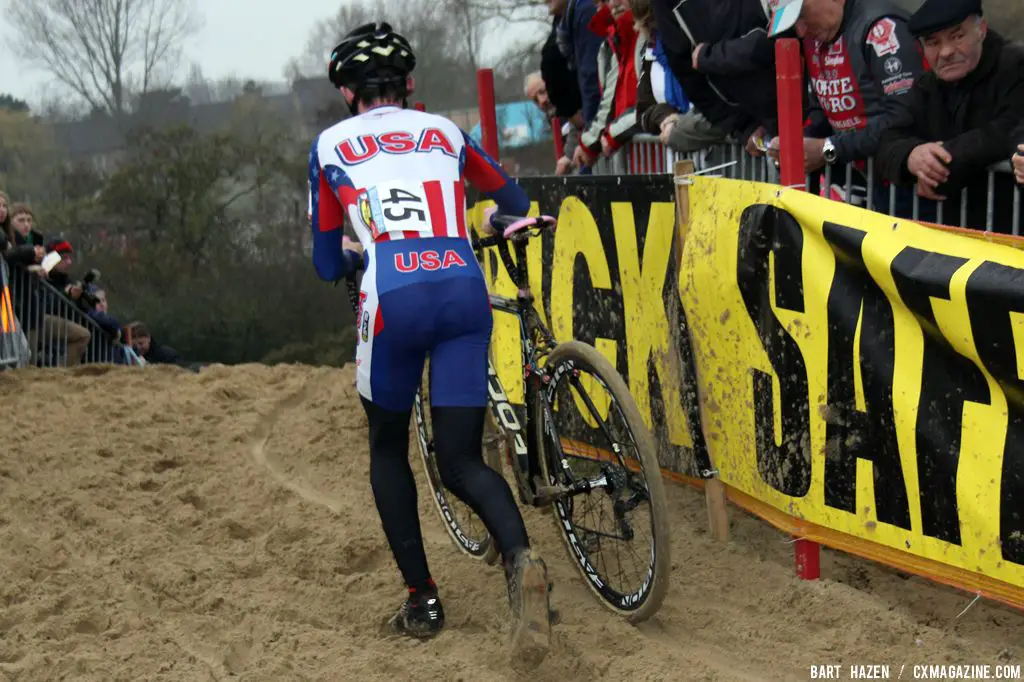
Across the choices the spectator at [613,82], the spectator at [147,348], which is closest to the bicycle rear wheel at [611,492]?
the spectator at [613,82]

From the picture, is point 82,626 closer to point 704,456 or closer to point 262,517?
point 262,517

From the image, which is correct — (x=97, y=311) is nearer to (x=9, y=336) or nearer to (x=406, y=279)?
(x=9, y=336)

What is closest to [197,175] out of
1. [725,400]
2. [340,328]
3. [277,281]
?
[277,281]

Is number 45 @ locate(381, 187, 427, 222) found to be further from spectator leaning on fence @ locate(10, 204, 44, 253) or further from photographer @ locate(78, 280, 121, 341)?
photographer @ locate(78, 280, 121, 341)

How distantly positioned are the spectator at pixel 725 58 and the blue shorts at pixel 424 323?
1.96 m

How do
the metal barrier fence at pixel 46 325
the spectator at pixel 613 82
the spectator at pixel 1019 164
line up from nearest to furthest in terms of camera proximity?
the spectator at pixel 1019 164, the spectator at pixel 613 82, the metal barrier fence at pixel 46 325

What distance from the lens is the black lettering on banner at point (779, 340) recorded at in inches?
181

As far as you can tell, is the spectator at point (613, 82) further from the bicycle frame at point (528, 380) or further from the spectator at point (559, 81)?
the bicycle frame at point (528, 380)

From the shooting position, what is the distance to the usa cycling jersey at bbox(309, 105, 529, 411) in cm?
421

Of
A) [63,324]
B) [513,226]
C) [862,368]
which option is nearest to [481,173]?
[513,226]

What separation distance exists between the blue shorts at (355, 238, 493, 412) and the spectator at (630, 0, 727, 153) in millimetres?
1952

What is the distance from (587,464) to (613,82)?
123 inches

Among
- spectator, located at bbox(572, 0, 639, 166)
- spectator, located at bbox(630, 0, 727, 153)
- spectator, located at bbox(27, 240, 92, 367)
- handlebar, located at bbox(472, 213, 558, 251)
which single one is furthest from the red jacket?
spectator, located at bbox(27, 240, 92, 367)

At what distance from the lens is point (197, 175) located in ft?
91.6
